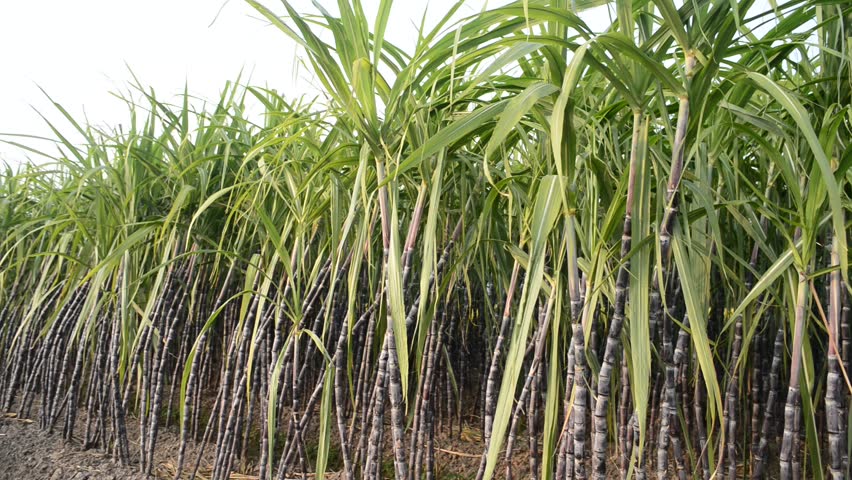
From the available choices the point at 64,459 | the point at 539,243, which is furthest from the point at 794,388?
the point at 64,459

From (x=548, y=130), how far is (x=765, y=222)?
474mm

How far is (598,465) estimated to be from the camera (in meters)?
0.75

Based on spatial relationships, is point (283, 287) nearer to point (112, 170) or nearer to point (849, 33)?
point (112, 170)

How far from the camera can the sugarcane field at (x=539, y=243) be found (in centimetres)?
66

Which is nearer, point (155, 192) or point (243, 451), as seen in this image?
point (243, 451)

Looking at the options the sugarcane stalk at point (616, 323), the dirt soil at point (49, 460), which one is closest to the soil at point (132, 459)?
the dirt soil at point (49, 460)

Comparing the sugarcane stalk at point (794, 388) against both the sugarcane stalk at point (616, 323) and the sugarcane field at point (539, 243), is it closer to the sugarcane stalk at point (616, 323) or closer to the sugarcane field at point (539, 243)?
the sugarcane field at point (539, 243)

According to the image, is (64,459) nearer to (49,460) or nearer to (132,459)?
(49,460)

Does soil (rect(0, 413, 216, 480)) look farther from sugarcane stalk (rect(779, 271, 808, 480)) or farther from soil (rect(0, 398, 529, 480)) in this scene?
sugarcane stalk (rect(779, 271, 808, 480))

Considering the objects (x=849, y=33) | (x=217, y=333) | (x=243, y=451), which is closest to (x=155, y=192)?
(x=217, y=333)

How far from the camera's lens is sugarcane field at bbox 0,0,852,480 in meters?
0.66

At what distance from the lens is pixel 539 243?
708 millimetres

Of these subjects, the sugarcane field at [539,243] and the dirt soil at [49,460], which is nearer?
the sugarcane field at [539,243]

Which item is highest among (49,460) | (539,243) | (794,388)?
(539,243)
